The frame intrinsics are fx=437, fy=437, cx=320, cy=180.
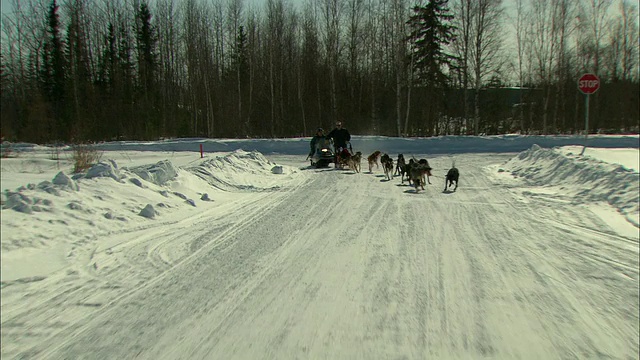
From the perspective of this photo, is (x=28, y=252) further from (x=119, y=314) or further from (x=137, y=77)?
(x=137, y=77)

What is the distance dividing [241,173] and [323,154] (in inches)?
179

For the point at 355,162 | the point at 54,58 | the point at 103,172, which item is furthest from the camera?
the point at 54,58

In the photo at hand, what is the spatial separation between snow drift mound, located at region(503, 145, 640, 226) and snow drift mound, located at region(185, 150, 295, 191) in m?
7.92

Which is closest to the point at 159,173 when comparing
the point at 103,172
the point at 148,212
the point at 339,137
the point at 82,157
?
the point at 103,172

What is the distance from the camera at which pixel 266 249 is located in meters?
6.56

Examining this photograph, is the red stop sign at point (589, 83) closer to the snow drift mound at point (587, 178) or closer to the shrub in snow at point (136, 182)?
the snow drift mound at point (587, 178)

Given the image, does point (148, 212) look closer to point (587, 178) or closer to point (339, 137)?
point (587, 178)

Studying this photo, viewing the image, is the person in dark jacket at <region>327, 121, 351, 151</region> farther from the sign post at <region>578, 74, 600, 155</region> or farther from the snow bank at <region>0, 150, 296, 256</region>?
the sign post at <region>578, 74, 600, 155</region>

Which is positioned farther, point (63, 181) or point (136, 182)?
point (136, 182)

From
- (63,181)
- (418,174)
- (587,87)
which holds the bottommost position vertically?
(418,174)

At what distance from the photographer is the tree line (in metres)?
35.3

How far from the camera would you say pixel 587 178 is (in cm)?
1091

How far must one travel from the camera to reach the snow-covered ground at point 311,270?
148 inches

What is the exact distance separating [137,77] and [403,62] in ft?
98.0
